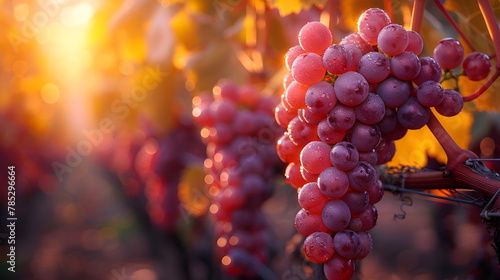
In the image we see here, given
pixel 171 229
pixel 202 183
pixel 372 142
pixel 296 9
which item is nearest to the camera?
pixel 372 142

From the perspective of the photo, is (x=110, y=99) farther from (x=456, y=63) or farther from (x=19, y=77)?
(x=456, y=63)

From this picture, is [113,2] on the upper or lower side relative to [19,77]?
lower

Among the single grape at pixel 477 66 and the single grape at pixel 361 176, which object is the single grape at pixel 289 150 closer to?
the single grape at pixel 361 176

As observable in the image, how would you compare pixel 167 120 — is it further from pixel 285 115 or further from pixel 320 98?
pixel 320 98

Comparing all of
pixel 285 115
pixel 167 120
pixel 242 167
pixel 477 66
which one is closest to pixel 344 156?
pixel 285 115

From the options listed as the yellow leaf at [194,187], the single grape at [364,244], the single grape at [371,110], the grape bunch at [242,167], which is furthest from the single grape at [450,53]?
the yellow leaf at [194,187]

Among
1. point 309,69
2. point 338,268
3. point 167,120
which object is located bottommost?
point 338,268

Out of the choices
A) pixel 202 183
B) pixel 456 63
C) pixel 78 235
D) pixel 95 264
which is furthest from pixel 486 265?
pixel 78 235

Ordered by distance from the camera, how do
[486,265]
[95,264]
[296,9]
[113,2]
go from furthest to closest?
[95,264] → [113,2] → [486,265] → [296,9]
